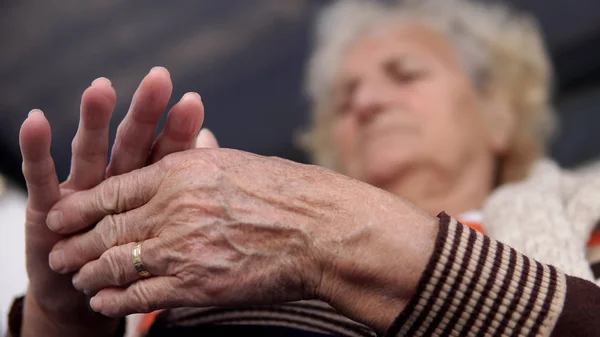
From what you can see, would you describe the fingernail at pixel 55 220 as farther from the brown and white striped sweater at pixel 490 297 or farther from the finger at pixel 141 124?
the brown and white striped sweater at pixel 490 297

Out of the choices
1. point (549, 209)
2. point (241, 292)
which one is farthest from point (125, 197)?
point (549, 209)

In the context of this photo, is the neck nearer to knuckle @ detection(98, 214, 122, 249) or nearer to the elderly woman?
the elderly woman

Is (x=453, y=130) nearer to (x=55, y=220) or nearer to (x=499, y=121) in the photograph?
(x=499, y=121)

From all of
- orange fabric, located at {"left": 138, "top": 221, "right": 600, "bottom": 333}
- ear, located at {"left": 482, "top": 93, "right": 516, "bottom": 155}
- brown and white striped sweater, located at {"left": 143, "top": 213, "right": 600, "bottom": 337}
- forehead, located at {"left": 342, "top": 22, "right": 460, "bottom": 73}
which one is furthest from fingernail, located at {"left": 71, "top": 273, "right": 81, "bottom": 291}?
ear, located at {"left": 482, "top": 93, "right": 516, "bottom": 155}

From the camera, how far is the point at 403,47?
4.61 ft

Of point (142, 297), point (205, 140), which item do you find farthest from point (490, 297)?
point (205, 140)

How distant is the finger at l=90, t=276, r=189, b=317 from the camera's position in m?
0.59

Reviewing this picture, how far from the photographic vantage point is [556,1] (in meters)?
1.83

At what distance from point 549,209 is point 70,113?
4.50 ft

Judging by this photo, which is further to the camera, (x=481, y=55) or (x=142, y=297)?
(x=481, y=55)

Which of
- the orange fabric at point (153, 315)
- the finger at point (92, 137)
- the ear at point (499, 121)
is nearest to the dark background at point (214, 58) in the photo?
the ear at point (499, 121)

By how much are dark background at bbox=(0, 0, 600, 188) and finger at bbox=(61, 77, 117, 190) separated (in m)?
0.91

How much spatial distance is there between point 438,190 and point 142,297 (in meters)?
0.79

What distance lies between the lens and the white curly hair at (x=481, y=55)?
1471 millimetres
